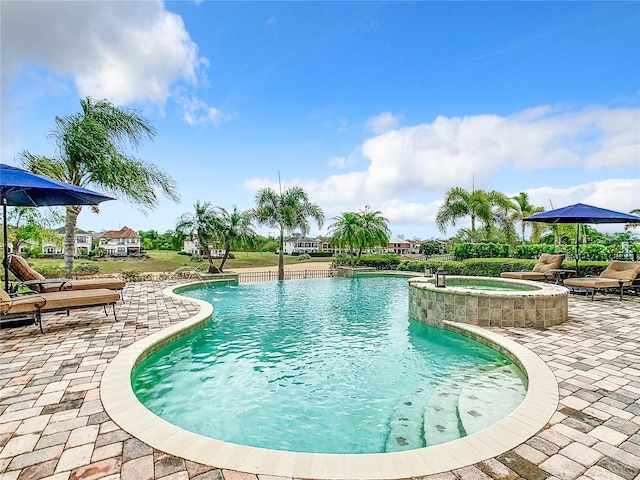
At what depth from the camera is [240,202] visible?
20016 millimetres

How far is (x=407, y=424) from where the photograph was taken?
3611 millimetres

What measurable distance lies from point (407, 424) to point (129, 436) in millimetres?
2714

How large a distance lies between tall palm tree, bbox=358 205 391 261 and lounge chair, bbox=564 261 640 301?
14.4 meters

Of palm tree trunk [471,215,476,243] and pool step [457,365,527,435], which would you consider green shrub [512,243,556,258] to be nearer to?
palm tree trunk [471,215,476,243]

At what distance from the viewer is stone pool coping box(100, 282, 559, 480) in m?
2.34

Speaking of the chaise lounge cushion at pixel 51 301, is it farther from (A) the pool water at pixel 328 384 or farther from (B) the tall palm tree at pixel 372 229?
(B) the tall palm tree at pixel 372 229

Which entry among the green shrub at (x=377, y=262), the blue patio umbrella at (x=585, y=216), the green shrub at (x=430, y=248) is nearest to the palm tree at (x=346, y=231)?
the green shrub at (x=377, y=262)

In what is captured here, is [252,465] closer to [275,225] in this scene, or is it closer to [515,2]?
[515,2]

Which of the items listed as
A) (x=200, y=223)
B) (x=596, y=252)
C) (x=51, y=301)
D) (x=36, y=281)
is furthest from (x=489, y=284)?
(x=200, y=223)

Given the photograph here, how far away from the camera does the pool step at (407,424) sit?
323 cm

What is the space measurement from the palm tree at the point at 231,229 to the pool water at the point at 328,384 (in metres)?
11.5

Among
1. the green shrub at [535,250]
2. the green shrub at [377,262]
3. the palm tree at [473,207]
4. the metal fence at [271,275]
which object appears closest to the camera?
the green shrub at [535,250]

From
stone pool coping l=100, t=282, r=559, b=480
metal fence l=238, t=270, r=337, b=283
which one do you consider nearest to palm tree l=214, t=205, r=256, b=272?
metal fence l=238, t=270, r=337, b=283

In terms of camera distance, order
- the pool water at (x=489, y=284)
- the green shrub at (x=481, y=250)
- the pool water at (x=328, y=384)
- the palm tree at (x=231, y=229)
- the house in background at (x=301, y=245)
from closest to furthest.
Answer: the pool water at (x=328, y=384) → the pool water at (x=489, y=284) → the palm tree at (x=231, y=229) → the green shrub at (x=481, y=250) → the house in background at (x=301, y=245)
